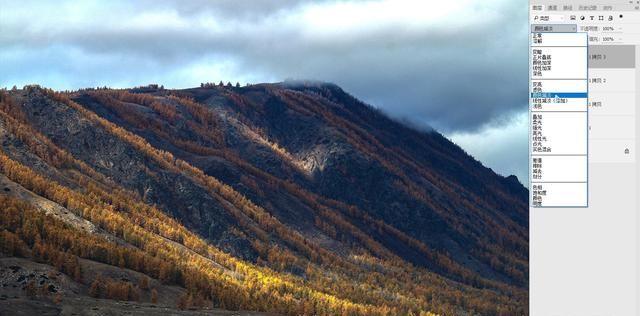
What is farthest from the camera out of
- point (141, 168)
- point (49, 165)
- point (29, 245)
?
point (141, 168)

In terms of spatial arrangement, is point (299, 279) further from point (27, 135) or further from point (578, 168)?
point (578, 168)

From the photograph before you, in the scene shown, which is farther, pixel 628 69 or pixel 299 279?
pixel 299 279

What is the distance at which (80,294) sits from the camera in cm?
7981

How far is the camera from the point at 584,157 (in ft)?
83.2

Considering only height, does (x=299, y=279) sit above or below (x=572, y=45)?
below

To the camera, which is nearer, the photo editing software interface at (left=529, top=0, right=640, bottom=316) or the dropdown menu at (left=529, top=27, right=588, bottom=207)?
the photo editing software interface at (left=529, top=0, right=640, bottom=316)

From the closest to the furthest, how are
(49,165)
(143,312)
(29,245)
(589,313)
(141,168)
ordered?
(589,313) → (143,312) → (29,245) → (49,165) → (141,168)

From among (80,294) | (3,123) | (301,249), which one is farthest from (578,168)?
(301,249)

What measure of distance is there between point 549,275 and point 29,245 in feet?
263

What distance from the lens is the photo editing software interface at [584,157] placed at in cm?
2462

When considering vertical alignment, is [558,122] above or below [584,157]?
above

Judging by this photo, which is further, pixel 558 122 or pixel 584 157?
pixel 558 122

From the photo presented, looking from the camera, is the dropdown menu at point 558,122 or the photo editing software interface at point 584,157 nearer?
the photo editing software interface at point 584,157

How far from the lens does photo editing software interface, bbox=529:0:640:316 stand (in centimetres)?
2462
